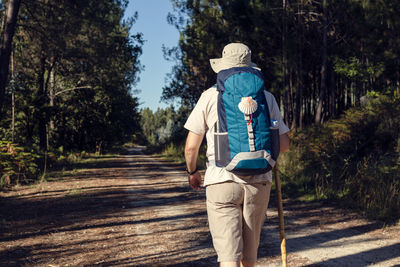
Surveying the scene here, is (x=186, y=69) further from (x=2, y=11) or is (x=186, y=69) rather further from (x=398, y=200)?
(x=398, y=200)

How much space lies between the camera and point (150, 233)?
642 cm

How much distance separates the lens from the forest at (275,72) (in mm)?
10586

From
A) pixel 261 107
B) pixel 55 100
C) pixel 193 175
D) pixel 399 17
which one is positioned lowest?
pixel 193 175

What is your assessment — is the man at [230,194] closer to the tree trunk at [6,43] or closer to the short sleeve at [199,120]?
the short sleeve at [199,120]

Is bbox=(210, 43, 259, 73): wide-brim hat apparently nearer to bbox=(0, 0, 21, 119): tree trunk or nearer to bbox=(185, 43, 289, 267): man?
bbox=(185, 43, 289, 267): man

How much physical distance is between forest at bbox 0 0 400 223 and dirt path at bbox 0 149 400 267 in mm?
1324

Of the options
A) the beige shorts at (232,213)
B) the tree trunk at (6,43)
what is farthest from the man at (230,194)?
the tree trunk at (6,43)

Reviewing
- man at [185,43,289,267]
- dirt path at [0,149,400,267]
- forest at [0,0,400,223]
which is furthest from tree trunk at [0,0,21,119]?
man at [185,43,289,267]

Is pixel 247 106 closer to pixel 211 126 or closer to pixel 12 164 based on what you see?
pixel 211 126

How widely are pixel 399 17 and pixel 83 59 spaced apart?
12029 millimetres

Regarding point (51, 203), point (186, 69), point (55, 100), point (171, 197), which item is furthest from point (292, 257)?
point (186, 69)

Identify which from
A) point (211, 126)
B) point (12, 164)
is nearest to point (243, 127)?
point (211, 126)

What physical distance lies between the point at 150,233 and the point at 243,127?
13.3 feet

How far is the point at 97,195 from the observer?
410 inches
